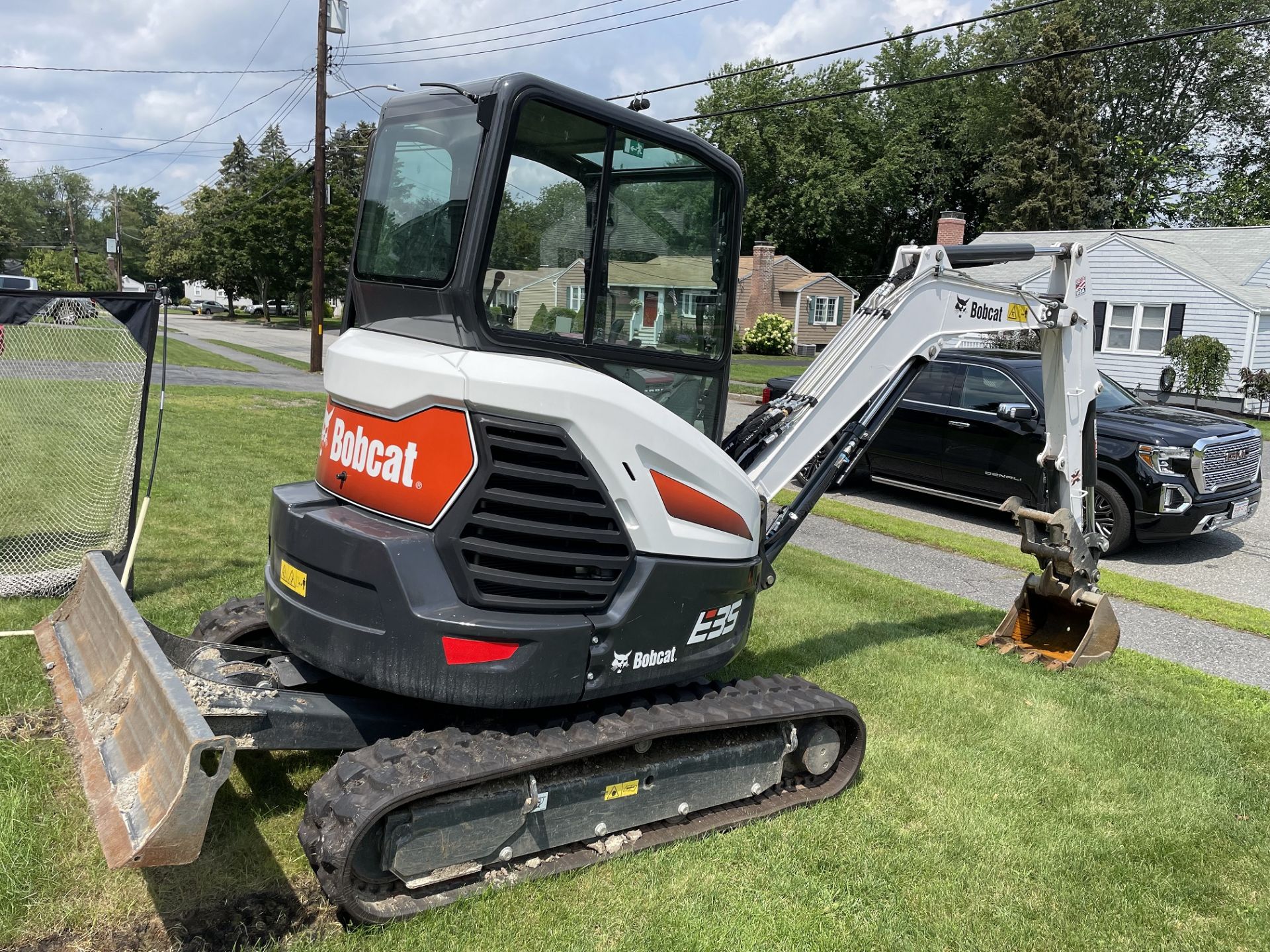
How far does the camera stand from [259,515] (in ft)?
29.0

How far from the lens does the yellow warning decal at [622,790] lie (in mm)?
3701

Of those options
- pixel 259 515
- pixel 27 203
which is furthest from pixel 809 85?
pixel 27 203

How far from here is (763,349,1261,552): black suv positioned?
958cm

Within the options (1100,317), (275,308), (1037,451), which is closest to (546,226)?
(1037,451)

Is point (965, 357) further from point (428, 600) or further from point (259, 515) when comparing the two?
point (428, 600)

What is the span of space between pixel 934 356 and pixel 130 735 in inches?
177

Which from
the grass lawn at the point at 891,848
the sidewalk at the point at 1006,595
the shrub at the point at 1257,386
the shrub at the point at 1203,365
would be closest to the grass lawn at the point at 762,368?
the shrub at the point at 1203,365

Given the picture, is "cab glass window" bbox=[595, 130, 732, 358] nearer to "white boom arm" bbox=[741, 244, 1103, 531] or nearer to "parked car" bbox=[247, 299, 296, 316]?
"white boom arm" bbox=[741, 244, 1103, 531]

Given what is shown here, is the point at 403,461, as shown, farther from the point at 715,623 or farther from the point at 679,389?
the point at 715,623

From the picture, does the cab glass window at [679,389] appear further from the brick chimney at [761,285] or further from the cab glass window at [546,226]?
the brick chimney at [761,285]

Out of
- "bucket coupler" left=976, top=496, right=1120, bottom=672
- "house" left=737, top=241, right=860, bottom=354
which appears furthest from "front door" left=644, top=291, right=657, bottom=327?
"house" left=737, top=241, right=860, bottom=354

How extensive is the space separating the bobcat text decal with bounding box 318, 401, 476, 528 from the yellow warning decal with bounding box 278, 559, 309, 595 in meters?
0.33

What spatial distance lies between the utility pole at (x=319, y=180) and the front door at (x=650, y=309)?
21.7 m

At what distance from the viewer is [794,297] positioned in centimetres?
4797
